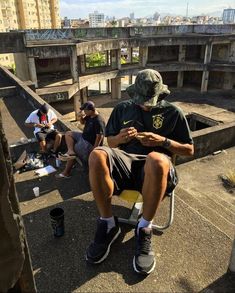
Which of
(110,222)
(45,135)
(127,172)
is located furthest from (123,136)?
(45,135)

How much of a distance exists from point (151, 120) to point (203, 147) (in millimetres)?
3711

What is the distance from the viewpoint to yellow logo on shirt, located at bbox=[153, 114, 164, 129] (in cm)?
338

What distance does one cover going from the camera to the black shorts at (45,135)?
7.07 meters

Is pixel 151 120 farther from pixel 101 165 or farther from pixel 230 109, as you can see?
pixel 230 109

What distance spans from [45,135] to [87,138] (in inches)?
68.3

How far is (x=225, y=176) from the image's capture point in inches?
255

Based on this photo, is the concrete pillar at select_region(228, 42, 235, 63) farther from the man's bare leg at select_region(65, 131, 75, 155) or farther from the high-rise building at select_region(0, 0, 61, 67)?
the high-rise building at select_region(0, 0, 61, 67)

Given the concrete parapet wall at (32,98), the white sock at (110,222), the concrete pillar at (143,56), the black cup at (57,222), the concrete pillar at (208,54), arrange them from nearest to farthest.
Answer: the white sock at (110,222) → the black cup at (57,222) → the concrete parapet wall at (32,98) → the concrete pillar at (143,56) → the concrete pillar at (208,54)

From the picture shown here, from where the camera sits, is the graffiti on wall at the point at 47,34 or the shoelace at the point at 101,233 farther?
the graffiti on wall at the point at 47,34

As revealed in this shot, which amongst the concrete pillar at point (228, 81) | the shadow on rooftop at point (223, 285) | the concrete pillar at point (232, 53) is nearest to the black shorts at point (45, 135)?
the shadow on rooftop at point (223, 285)

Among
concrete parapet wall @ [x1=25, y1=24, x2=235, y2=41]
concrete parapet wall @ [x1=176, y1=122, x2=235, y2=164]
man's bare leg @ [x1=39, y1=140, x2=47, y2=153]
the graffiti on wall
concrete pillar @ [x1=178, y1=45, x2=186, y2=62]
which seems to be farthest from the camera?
concrete pillar @ [x1=178, y1=45, x2=186, y2=62]

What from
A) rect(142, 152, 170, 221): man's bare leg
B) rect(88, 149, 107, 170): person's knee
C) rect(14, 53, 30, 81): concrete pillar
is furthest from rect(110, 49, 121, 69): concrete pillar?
rect(142, 152, 170, 221): man's bare leg

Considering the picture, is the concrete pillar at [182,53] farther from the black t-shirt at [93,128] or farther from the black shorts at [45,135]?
the black t-shirt at [93,128]

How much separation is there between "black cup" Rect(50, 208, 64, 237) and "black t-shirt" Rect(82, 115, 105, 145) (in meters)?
2.71
